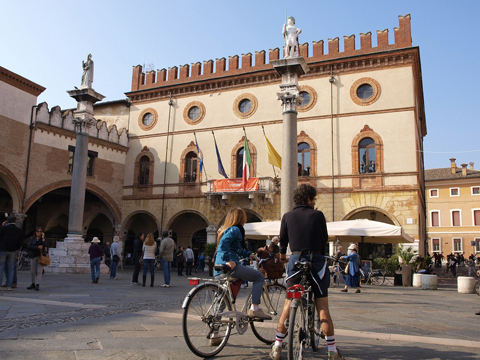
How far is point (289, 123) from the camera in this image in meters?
11.8

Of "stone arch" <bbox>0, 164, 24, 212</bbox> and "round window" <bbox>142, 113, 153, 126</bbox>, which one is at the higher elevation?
"round window" <bbox>142, 113, 153, 126</bbox>

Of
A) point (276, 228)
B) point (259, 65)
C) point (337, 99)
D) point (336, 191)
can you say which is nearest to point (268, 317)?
point (276, 228)

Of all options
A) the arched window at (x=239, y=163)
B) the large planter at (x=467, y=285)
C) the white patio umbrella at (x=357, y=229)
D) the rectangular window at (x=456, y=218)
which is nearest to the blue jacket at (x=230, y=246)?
the white patio umbrella at (x=357, y=229)

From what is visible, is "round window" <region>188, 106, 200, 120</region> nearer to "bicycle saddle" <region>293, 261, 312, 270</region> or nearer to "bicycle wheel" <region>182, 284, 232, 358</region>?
"bicycle wheel" <region>182, 284, 232, 358</region>

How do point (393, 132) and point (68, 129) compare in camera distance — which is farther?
point (68, 129)

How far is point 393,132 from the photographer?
19672 mm

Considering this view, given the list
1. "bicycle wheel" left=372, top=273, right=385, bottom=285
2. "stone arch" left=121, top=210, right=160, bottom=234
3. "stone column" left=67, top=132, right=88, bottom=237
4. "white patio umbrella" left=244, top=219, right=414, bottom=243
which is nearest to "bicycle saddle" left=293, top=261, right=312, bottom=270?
"white patio umbrella" left=244, top=219, right=414, bottom=243

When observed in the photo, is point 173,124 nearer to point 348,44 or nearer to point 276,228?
point 348,44

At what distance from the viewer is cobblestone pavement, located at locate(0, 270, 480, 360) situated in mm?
3893

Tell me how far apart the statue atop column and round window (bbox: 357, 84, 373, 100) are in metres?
12.2

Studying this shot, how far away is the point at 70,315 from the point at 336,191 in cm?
1627

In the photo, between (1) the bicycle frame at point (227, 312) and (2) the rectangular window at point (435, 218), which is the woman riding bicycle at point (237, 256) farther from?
(2) the rectangular window at point (435, 218)

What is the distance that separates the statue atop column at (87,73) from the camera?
655 inches

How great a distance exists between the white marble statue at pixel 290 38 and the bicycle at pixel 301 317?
9503 mm
